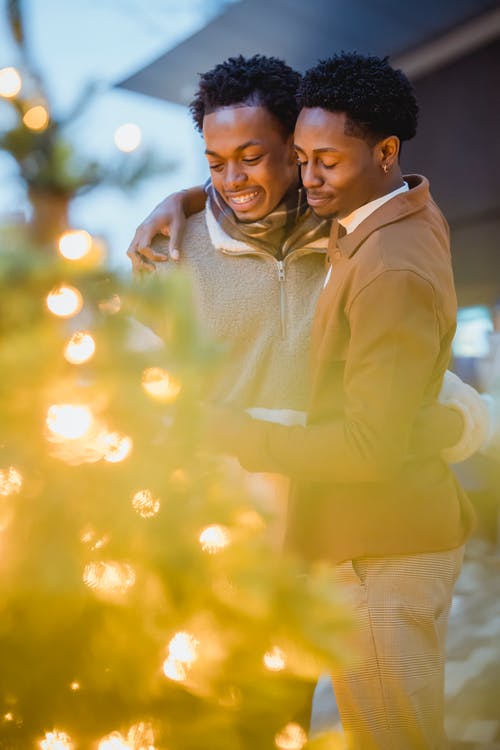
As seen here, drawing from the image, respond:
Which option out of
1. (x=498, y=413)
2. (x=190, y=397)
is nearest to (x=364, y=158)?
(x=498, y=413)

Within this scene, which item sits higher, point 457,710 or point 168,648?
point 168,648

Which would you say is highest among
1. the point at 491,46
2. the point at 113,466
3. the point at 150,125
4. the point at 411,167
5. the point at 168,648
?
the point at 491,46

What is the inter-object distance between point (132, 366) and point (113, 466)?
80 millimetres

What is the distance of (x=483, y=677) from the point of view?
2113 millimetres

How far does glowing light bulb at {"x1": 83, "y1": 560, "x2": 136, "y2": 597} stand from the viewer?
1.85ft

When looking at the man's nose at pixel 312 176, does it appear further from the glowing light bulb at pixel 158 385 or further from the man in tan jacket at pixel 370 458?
the glowing light bulb at pixel 158 385

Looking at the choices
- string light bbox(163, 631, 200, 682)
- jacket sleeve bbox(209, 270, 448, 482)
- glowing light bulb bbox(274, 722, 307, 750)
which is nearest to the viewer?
string light bbox(163, 631, 200, 682)

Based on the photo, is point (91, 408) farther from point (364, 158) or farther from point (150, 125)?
point (364, 158)

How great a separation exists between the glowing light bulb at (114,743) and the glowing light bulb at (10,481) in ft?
0.80

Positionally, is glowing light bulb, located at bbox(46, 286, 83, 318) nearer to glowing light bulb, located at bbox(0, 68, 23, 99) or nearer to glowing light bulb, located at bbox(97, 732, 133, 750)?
glowing light bulb, located at bbox(0, 68, 23, 99)

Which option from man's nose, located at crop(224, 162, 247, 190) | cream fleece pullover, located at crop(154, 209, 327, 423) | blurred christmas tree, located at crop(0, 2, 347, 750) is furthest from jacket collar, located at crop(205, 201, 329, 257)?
blurred christmas tree, located at crop(0, 2, 347, 750)

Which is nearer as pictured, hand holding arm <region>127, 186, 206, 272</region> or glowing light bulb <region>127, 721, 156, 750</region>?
glowing light bulb <region>127, 721, 156, 750</region>

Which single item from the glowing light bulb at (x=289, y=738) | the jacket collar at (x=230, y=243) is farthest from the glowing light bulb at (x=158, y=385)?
the jacket collar at (x=230, y=243)

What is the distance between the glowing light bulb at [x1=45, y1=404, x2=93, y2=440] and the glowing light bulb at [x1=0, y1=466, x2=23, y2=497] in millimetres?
42
